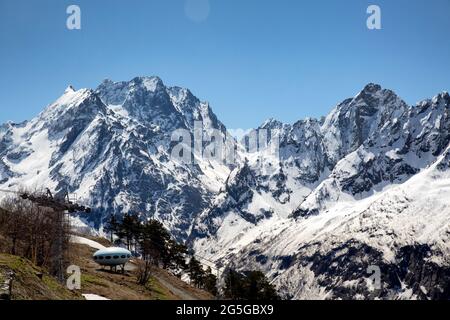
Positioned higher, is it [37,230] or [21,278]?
[37,230]

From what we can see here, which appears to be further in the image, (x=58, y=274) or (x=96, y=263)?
(x=96, y=263)

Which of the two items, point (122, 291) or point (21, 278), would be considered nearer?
point (21, 278)

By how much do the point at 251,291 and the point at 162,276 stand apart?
1285 inches

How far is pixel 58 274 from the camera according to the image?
236 ft
